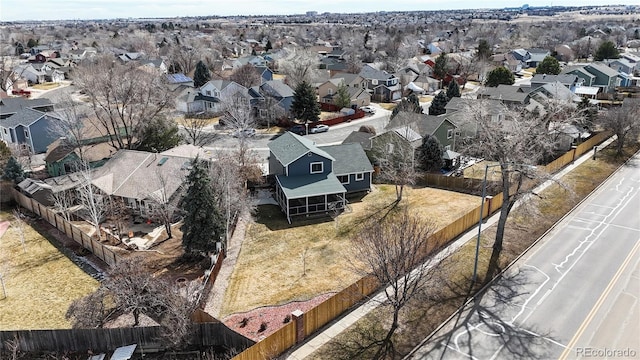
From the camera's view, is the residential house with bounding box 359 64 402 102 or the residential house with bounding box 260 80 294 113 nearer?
the residential house with bounding box 260 80 294 113

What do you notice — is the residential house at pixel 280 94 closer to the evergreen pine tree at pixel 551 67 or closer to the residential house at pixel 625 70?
the evergreen pine tree at pixel 551 67

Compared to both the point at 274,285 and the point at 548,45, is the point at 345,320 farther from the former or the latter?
the point at 548,45

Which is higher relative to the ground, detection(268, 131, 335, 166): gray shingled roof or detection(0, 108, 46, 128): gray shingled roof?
detection(0, 108, 46, 128): gray shingled roof

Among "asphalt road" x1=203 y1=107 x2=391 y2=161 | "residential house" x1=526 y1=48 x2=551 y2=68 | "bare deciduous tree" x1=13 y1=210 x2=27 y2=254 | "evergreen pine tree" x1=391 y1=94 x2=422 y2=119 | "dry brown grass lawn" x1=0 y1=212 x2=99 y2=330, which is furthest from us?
"residential house" x1=526 y1=48 x2=551 y2=68

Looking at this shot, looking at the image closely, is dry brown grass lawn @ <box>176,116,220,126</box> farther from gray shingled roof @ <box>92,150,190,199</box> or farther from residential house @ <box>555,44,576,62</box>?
residential house @ <box>555,44,576,62</box>

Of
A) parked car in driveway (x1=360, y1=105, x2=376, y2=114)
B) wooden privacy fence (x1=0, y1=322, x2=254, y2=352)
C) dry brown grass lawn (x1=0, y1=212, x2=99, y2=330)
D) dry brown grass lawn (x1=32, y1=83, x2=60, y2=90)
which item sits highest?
dry brown grass lawn (x1=32, y1=83, x2=60, y2=90)

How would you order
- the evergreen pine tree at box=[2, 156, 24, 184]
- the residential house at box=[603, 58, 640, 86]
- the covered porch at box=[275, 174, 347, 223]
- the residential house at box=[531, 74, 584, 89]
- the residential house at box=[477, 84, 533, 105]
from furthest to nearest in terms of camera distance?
the residential house at box=[603, 58, 640, 86]
the residential house at box=[531, 74, 584, 89]
the residential house at box=[477, 84, 533, 105]
the evergreen pine tree at box=[2, 156, 24, 184]
the covered porch at box=[275, 174, 347, 223]

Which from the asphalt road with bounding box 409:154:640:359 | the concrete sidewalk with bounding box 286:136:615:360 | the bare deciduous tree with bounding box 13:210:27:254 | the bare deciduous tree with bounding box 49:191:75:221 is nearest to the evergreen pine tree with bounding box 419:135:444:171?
the concrete sidewalk with bounding box 286:136:615:360

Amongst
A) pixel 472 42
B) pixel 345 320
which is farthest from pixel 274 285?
pixel 472 42
